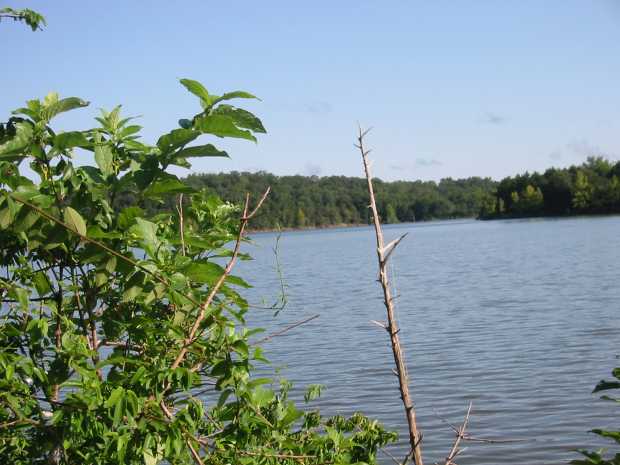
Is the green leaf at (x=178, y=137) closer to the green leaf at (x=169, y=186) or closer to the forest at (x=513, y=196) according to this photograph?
the green leaf at (x=169, y=186)

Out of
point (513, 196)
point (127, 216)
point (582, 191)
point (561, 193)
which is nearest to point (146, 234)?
point (127, 216)

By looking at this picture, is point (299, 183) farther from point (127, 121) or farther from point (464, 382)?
point (127, 121)

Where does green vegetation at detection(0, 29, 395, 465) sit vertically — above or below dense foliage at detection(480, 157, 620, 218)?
below

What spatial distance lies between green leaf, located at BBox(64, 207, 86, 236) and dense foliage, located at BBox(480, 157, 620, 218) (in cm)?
14165

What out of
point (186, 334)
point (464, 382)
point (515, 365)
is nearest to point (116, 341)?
point (186, 334)

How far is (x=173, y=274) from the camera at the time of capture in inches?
90.7

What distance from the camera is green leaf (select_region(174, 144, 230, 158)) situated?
84.5 inches

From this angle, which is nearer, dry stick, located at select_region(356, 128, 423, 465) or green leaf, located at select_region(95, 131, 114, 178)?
dry stick, located at select_region(356, 128, 423, 465)

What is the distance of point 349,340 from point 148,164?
19196 millimetres

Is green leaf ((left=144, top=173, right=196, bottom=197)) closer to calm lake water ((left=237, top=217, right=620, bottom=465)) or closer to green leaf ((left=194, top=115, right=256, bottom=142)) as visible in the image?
green leaf ((left=194, top=115, right=256, bottom=142))

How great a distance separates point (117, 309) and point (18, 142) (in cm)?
64

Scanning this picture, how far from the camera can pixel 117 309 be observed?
2.58 metres

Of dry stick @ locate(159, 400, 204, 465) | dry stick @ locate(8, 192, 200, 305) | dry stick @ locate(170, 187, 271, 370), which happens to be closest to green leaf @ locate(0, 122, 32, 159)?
dry stick @ locate(8, 192, 200, 305)

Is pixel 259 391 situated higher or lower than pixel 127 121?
lower
